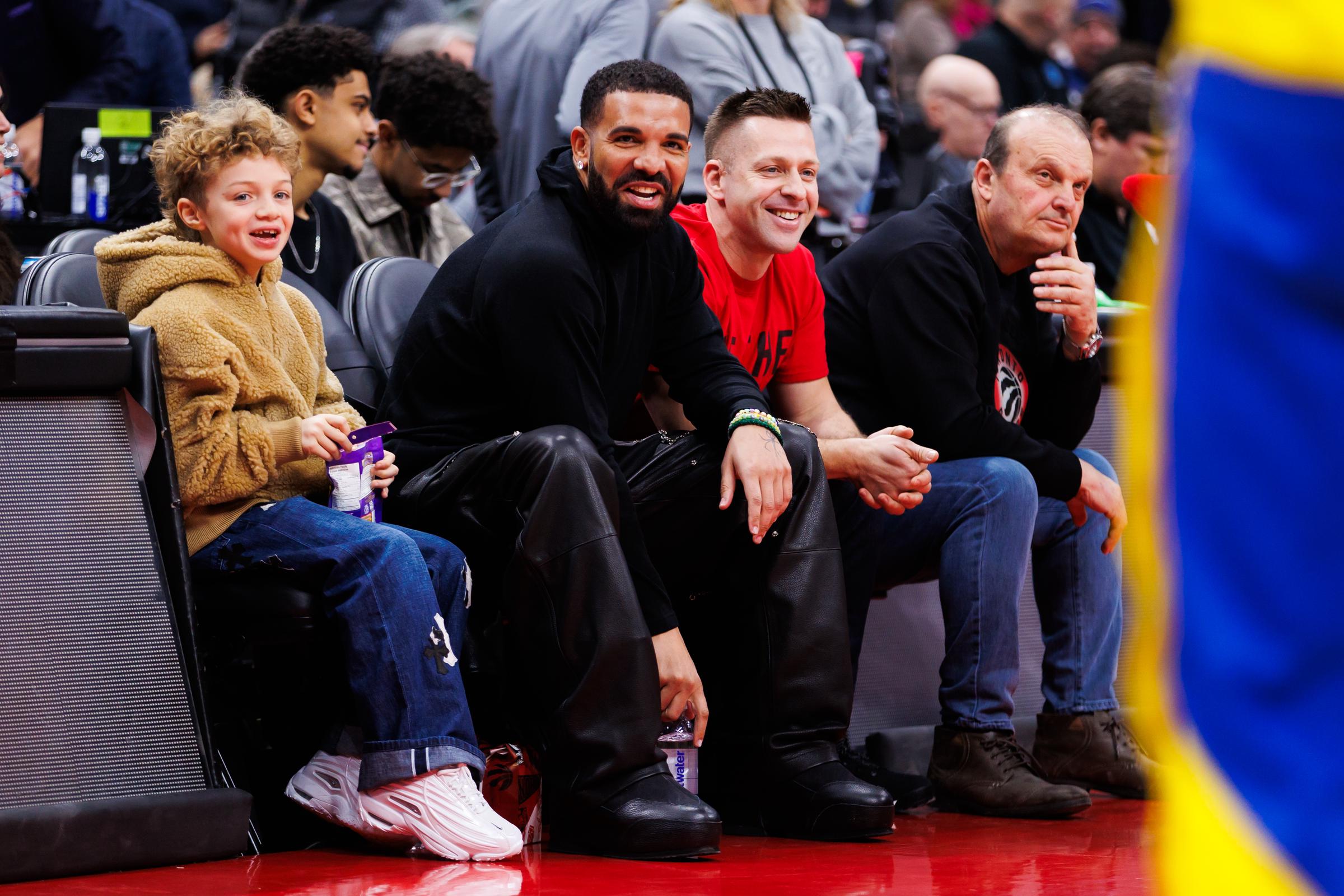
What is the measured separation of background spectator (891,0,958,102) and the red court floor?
5.69 meters

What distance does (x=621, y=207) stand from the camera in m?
3.49

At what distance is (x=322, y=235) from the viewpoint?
14.7ft

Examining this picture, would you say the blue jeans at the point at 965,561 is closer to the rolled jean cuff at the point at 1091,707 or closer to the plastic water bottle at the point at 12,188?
the rolled jean cuff at the point at 1091,707

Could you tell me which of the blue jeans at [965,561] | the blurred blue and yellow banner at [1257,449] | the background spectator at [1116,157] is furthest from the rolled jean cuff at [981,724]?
the blurred blue and yellow banner at [1257,449]

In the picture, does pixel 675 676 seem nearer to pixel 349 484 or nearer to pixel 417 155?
pixel 349 484

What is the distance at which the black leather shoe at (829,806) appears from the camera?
10.9ft

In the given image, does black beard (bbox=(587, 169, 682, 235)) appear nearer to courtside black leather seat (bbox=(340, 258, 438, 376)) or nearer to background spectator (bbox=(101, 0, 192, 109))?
courtside black leather seat (bbox=(340, 258, 438, 376))

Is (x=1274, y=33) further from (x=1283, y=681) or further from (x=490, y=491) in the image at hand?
(x=490, y=491)

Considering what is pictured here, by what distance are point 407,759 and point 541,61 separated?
284 centimetres

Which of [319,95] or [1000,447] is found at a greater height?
[319,95]

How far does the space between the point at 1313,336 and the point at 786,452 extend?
105 inches

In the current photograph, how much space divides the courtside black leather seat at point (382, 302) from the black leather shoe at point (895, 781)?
1398mm

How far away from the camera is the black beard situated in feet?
11.4

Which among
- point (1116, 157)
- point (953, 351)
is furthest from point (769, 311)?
point (1116, 157)
